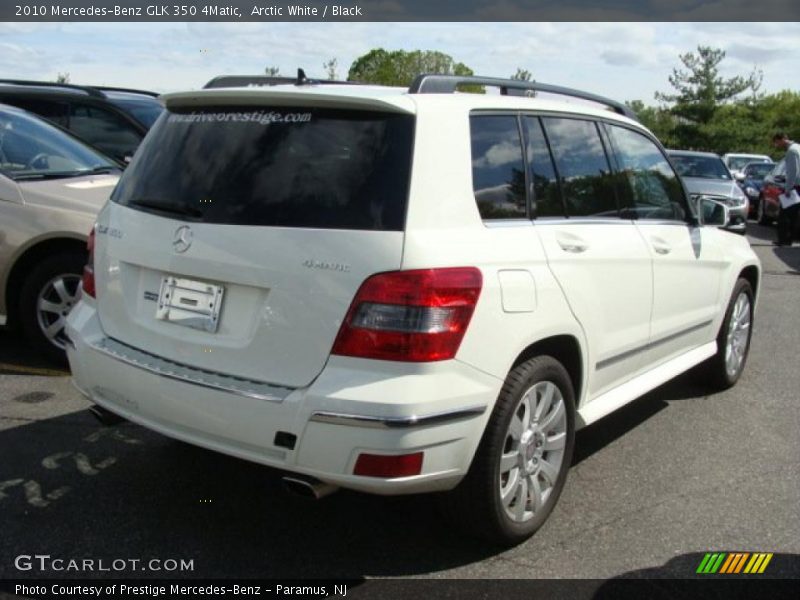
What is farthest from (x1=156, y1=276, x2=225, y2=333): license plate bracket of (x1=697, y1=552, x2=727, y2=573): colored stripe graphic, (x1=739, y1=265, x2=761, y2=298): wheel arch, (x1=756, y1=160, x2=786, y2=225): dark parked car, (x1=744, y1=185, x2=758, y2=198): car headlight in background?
(x1=744, y1=185, x2=758, y2=198): car headlight in background

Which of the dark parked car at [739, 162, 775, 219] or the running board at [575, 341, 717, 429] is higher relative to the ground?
the dark parked car at [739, 162, 775, 219]

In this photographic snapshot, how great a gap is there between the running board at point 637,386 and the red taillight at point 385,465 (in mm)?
1167

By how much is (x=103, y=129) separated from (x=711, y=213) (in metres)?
6.35

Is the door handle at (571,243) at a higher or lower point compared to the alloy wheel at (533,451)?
higher

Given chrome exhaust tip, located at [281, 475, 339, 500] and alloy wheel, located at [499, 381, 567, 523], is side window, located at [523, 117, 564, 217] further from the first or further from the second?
chrome exhaust tip, located at [281, 475, 339, 500]

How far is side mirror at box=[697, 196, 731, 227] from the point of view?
16.6 ft

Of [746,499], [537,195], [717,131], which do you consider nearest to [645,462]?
[746,499]

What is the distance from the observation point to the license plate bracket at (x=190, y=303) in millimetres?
2986

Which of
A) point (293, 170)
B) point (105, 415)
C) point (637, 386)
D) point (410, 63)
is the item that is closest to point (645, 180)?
point (637, 386)

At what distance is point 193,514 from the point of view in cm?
351

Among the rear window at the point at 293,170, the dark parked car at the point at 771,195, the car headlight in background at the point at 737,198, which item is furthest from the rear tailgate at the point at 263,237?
the dark parked car at the point at 771,195

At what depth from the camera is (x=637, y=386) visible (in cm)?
422

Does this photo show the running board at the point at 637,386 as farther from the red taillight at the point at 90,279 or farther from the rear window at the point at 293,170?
the red taillight at the point at 90,279

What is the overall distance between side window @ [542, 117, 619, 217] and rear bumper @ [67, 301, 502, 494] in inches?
46.8
